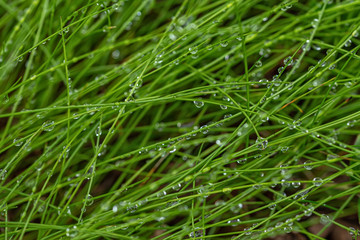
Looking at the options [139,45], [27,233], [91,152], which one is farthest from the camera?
[139,45]

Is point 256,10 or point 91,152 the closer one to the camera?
point 91,152

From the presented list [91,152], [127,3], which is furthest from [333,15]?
[91,152]

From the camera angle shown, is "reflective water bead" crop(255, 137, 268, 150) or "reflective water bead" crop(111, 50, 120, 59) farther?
"reflective water bead" crop(111, 50, 120, 59)

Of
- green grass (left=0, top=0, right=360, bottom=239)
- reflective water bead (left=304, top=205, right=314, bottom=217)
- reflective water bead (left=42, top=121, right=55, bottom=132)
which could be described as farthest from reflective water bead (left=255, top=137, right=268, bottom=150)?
reflective water bead (left=42, top=121, right=55, bottom=132)

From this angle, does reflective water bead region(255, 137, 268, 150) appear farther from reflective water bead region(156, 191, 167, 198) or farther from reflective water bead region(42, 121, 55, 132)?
reflective water bead region(42, 121, 55, 132)

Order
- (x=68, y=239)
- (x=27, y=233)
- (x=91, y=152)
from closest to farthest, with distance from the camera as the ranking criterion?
1. (x=68, y=239)
2. (x=27, y=233)
3. (x=91, y=152)

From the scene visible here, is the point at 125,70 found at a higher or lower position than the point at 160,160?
higher

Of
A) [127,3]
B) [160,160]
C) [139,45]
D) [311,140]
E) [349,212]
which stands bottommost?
[349,212]

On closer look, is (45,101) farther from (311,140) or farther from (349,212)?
(349,212)

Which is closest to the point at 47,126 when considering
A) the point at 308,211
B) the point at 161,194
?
the point at 161,194

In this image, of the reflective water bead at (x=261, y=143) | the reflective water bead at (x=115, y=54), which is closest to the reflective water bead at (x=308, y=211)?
the reflective water bead at (x=261, y=143)
